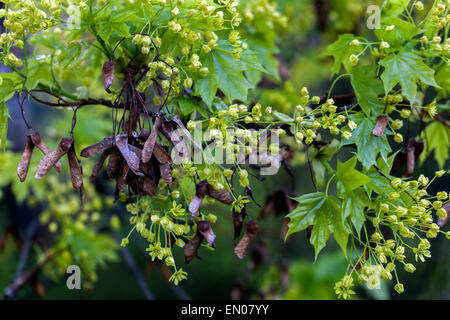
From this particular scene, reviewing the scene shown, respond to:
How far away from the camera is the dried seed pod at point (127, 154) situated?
84cm

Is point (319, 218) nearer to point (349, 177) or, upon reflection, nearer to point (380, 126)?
point (349, 177)

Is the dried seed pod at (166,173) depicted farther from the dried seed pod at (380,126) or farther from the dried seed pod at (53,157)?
the dried seed pod at (380,126)

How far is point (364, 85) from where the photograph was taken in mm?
991

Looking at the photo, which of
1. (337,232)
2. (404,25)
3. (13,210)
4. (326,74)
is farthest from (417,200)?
(13,210)

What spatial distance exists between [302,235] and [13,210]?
105 inches

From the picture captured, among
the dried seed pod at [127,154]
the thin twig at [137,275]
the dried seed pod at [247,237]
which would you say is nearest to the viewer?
the dried seed pod at [127,154]

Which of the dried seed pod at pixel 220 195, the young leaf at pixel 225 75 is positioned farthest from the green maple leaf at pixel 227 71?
the dried seed pod at pixel 220 195

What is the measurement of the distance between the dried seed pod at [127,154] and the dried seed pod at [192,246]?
7.9 inches

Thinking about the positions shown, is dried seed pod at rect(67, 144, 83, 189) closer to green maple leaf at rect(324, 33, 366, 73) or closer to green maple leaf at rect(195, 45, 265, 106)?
green maple leaf at rect(195, 45, 265, 106)

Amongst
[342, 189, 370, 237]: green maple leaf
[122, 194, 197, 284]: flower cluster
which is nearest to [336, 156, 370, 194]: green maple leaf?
[342, 189, 370, 237]: green maple leaf

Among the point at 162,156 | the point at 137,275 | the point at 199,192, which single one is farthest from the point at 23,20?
the point at 137,275

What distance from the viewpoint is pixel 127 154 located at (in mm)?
855

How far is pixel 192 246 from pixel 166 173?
7.0 inches

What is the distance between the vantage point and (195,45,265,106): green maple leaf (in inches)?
38.3
